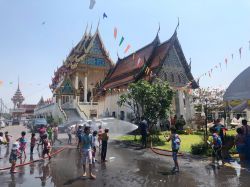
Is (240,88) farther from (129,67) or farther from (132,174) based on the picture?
(129,67)

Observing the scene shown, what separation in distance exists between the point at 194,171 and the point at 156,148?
6.14 m

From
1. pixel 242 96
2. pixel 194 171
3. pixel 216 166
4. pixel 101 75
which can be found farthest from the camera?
pixel 101 75

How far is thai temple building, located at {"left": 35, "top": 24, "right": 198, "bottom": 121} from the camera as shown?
2956cm

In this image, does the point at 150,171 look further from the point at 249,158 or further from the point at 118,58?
the point at 118,58

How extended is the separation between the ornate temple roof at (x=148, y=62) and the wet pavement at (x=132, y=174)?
1852 centimetres

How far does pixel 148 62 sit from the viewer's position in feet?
101

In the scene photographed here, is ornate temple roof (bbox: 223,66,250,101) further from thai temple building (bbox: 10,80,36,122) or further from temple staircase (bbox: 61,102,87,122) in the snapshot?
thai temple building (bbox: 10,80,36,122)

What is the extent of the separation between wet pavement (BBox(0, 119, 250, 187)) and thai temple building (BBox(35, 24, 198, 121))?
17719 millimetres

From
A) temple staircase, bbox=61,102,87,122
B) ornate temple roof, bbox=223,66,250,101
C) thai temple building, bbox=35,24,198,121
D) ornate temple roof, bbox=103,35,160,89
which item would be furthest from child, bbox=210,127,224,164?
temple staircase, bbox=61,102,87,122

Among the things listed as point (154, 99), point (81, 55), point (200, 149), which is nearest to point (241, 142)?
point (200, 149)

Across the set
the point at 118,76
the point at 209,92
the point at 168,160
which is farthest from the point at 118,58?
the point at 168,160

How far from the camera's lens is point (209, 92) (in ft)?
135

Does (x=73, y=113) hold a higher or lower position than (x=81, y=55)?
lower

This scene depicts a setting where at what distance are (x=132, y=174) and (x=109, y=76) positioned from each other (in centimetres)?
3316
